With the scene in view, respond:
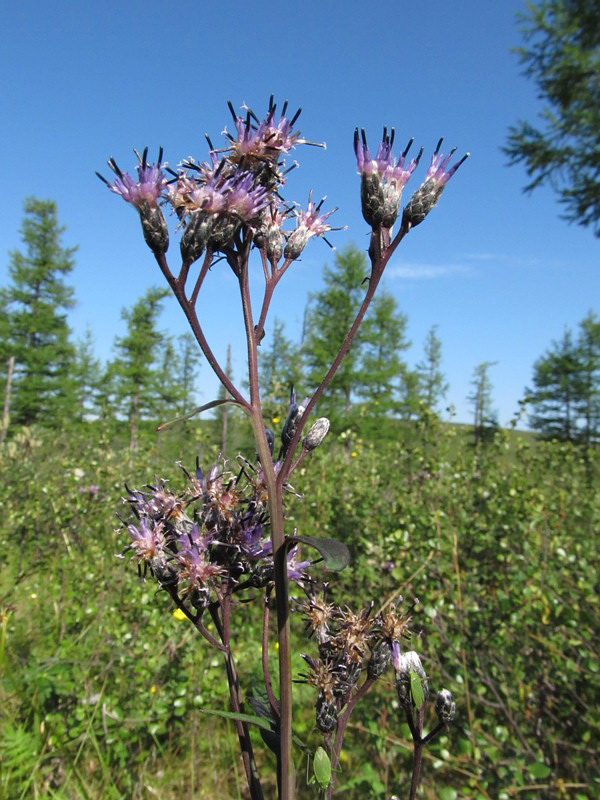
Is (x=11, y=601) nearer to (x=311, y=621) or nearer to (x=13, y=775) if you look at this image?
(x=13, y=775)

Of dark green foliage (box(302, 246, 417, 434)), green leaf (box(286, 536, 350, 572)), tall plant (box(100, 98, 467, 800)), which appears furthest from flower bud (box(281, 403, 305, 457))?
dark green foliage (box(302, 246, 417, 434))

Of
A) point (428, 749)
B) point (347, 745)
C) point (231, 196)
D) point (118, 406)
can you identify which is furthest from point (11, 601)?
point (118, 406)

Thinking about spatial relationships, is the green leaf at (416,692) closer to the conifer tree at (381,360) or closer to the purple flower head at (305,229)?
the purple flower head at (305,229)

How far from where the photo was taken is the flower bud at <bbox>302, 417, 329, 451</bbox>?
39.6 inches

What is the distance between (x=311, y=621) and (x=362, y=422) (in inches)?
858

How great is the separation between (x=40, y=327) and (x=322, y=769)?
28.1m

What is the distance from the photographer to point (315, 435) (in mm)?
1025

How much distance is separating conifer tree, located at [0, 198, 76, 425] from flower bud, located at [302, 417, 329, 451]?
25934mm

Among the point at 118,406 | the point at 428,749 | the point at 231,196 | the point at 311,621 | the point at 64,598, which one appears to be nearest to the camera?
the point at 231,196

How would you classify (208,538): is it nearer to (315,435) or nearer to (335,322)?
(315,435)

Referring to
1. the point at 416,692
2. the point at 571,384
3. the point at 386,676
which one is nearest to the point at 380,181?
the point at 416,692

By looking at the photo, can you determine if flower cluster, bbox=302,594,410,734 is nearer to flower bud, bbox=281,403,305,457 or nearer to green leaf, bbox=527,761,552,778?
flower bud, bbox=281,403,305,457

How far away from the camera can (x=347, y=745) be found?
8.29ft

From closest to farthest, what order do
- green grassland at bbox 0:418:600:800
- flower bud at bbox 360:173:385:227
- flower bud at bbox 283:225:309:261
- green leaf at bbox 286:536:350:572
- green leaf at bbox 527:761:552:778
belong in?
green leaf at bbox 286:536:350:572
flower bud at bbox 360:173:385:227
flower bud at bbox 283:225:309:261
green leaf at bbox 527:761:552:778
green grassland at bbox 0:418:600:800
